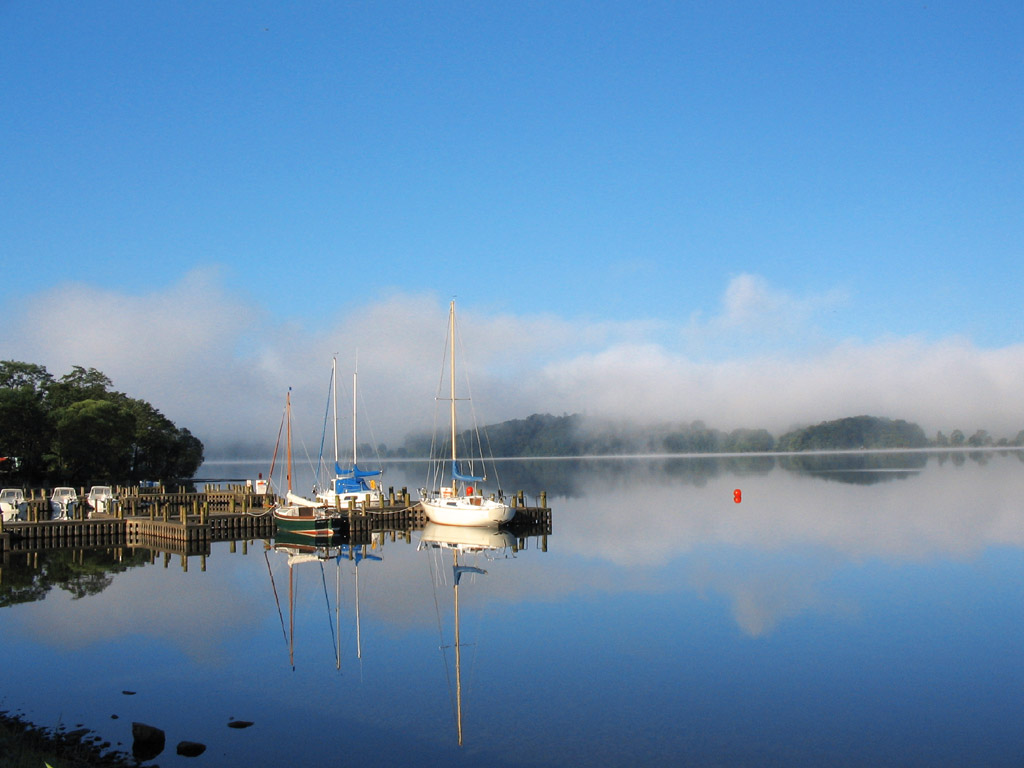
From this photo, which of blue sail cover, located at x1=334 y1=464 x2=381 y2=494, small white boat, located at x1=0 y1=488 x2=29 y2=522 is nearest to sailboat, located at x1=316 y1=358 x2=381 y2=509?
blue sail cover, located at x1=334 y1=464 x2=381 y2=494

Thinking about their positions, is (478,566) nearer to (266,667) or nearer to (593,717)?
(266,667)

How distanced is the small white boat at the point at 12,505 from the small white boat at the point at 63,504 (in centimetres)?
214

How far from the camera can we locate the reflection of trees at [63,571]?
1328 inches

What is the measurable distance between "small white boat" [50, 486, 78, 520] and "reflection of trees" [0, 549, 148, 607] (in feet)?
32.0

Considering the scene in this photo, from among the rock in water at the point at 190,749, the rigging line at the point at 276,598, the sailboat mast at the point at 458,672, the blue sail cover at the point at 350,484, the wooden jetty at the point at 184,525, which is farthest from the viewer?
the blue sail cover at the point at 350,484

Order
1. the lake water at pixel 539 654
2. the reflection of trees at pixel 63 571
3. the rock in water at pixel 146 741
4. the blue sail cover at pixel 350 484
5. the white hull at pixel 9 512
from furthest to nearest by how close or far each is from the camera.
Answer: the blue sail cover at pixel 350 484 < the white hull at pixel 9 512 < the reflection of trees at pixel 63 571 < the lake water at pixel 539 654 < the rock in water at pixel 146 741

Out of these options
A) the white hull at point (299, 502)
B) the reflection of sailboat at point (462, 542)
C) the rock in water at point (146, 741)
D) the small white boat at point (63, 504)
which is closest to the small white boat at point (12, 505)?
the small white boat at point (63, 504)

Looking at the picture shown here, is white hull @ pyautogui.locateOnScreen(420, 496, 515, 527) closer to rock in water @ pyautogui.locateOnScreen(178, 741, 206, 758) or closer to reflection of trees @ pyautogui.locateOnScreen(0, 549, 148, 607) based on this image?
reflection of trees @ pyautogui.locateOnScreen(0, 549, 148, 607)

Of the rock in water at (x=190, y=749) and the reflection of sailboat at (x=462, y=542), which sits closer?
the rock in water at (x=190, y=749)

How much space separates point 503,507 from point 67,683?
36703 millimetres

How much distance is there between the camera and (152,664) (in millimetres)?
23109

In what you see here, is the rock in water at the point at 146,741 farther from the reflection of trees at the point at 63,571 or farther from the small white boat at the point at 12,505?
the small white boat at the point at 12,505

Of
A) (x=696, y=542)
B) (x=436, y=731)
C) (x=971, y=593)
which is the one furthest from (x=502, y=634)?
(x=696, y=542)

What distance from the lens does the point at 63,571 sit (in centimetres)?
3944
